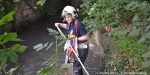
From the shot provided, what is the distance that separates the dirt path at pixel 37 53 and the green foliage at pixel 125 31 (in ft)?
1.38

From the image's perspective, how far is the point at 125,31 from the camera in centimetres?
346

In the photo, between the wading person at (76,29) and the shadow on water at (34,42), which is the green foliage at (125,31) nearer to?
the wading person at (76,29)

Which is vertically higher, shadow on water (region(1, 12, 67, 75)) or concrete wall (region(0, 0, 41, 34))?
concrete wall (region(0, 0, 41, 34))

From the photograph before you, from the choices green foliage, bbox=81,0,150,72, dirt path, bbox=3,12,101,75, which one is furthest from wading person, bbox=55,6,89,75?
dirt path, bbox=3,12,101,75

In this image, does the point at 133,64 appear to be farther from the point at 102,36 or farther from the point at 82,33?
the point at 102,36

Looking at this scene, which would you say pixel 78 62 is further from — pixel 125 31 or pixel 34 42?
pixel 34 42

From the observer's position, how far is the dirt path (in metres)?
4.49

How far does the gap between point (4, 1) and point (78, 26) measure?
6.08m

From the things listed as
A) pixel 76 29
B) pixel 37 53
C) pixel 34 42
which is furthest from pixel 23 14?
pixel 76 29

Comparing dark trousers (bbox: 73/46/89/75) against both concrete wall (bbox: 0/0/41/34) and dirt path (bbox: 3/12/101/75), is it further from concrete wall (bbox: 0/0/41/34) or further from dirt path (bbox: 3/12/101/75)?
concrete wall (bbox: 0/0/41/34)

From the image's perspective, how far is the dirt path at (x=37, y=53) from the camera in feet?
14.7

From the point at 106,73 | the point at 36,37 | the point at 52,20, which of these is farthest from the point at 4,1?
the point at 106,73

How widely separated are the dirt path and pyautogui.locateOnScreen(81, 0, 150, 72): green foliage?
422 mm

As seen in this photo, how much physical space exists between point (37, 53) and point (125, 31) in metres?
3.73
